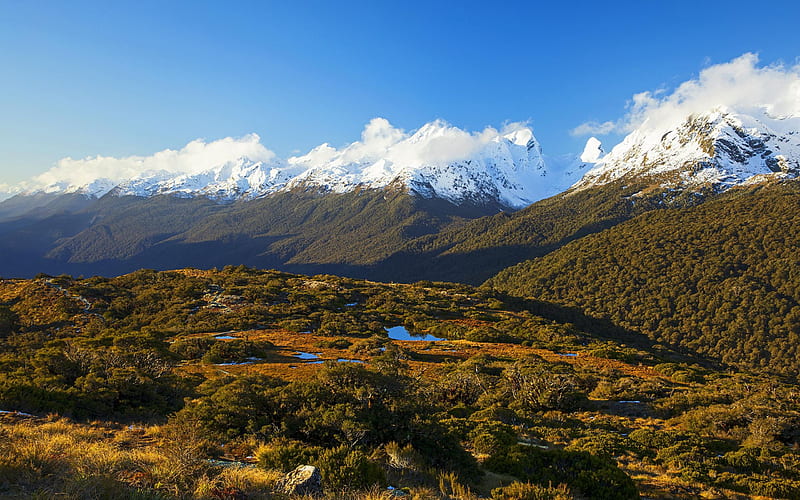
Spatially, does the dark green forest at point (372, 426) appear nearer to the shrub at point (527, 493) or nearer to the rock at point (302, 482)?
the shrub at point (527, 493)

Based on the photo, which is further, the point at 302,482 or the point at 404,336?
the point at 404,336

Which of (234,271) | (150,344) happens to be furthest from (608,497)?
(234,271)

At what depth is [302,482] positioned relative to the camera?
8.10 m

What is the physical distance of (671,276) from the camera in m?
147

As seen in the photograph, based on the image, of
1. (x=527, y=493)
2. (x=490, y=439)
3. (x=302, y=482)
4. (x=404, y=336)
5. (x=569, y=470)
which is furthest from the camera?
(x=404, y=336)

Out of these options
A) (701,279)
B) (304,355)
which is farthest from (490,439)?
(701,279)

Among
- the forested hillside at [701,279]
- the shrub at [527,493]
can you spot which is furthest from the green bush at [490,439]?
the forested hillside at [701,279]

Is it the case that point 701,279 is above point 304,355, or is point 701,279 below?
below

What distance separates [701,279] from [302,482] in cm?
17369

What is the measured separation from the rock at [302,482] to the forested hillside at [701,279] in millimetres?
135714

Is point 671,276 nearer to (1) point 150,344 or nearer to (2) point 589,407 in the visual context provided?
(2) point 589,407

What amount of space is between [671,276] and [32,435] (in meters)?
176

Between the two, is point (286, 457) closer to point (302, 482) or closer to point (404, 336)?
point (302, 482)

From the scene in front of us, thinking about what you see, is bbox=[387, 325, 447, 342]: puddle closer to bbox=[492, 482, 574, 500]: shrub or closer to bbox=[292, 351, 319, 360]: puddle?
bbox=[292, 351, 319, 360]: puddle
